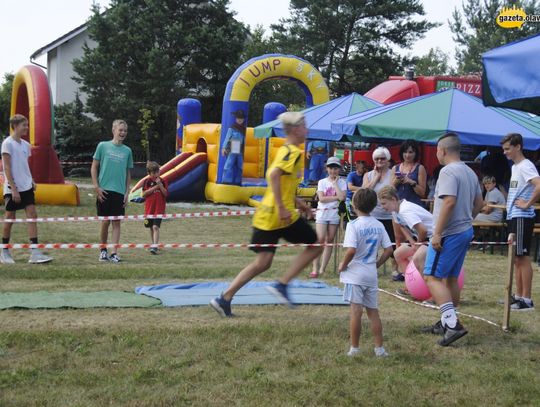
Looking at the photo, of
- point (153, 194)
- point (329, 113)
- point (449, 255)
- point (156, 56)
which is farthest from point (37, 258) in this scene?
point (156, 56)

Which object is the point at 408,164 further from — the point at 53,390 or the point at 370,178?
the point at 53,390

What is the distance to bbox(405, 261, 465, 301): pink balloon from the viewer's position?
736 cm

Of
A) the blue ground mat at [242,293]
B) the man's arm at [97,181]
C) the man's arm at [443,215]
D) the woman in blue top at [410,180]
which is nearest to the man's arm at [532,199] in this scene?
the man's arm at [443,215]

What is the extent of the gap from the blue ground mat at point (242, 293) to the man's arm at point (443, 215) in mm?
1610

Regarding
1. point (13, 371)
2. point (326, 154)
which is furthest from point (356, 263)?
point (326, 154)

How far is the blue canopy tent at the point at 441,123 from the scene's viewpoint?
11055 mm

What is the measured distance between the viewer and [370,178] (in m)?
9.23

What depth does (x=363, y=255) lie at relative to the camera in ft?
17.5

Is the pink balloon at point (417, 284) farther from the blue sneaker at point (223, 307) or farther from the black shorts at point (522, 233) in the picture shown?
the blue sneaker at point (223, 307)

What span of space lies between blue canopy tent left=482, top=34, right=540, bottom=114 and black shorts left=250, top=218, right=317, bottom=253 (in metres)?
1.88

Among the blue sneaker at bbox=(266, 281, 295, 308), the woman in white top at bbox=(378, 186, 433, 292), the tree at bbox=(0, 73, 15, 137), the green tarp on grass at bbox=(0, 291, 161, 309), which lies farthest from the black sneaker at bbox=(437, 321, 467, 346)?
the tree at bbox=(0, 73, 15, 137)

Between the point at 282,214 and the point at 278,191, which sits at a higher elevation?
the point at 278,191

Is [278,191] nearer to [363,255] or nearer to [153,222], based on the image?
[363,255]

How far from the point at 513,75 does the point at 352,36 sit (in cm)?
3786
